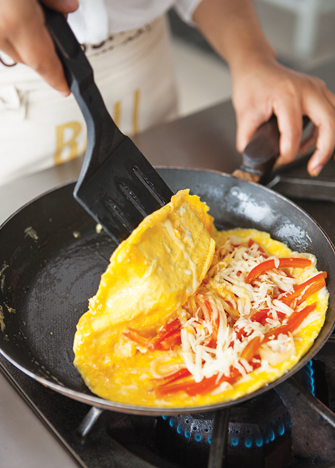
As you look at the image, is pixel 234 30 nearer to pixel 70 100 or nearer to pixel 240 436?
pixel 70 100

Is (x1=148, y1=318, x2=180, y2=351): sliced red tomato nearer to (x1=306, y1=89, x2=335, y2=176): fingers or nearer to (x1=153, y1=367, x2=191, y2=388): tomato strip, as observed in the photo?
(x1=153, y1=367, x2=191, y2=388): tomato strip

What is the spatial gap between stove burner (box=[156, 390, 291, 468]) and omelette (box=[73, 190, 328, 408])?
115 mm

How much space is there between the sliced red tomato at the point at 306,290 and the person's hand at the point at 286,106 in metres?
0.54

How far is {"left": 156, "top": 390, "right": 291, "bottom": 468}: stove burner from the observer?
1010mm

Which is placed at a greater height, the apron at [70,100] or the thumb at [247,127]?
the apron at [70,100]

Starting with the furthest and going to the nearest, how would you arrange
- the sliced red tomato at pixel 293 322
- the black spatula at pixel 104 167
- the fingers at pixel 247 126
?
1. the fingers at pixel 247 126
2. the sliced red tomato at pixel 293 322
3. the black spatula at pixel 104 167

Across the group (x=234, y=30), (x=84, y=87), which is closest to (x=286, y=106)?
(x=234, y=30)

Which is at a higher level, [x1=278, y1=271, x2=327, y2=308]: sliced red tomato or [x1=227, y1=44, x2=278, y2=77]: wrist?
[x1=227, y1=44, x2=278, y2=77]: wrist

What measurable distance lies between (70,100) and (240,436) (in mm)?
1355

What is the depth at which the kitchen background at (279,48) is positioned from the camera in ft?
15.2

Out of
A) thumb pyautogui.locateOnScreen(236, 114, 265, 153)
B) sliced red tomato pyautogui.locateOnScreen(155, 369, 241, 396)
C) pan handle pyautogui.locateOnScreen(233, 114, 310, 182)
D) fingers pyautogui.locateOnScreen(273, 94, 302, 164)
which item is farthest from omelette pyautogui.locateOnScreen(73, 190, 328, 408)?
thumb pyautogui.locateOnScreen(236, 114, 265, 153)

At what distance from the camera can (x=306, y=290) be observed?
3.76 feet

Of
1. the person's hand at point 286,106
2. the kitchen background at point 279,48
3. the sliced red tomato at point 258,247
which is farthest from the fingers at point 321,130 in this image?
the kitchen background at point 279,48

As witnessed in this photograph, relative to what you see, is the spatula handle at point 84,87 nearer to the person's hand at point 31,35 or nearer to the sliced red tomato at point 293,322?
the person's hand at point 31,35
